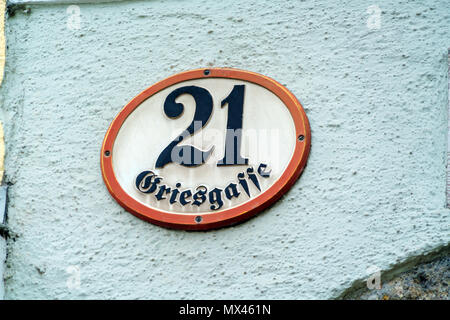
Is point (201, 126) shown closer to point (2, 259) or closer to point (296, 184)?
point (296, 184)

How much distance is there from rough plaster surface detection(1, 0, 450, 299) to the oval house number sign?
5 centimetres

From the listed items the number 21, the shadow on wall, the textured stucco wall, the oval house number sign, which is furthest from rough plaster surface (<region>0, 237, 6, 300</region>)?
the shadow on wall

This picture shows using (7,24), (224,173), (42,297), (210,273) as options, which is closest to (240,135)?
(224,173)

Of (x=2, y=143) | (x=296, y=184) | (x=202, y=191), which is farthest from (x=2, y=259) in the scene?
(x=296, y=184)

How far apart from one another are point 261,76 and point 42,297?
98 cm

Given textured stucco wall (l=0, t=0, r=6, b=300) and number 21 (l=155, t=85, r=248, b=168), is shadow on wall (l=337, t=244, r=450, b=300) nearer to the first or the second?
number 21 (l=155, t=85, r=248, b=168)

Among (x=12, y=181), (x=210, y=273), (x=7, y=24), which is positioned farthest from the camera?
(x=7, y=24)

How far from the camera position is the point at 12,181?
2049 mm

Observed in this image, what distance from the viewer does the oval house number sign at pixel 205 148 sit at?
184 centimetres

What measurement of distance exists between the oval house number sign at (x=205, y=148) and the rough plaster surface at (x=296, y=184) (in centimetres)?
5

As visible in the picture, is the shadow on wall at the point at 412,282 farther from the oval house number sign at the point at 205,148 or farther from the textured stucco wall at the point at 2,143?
the textured stucco wall at the point at 2,143

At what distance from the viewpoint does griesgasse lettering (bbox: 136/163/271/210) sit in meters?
1.85

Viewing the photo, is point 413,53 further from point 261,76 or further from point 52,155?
point 52,155

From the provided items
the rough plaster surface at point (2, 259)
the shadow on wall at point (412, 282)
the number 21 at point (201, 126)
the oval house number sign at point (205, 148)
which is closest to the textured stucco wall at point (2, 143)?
the rough plaster surface at point (2, 259)
